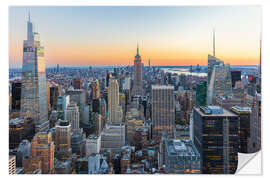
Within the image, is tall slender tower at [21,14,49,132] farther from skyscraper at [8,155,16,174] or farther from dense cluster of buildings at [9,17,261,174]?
skyscraper at [8,155,16,174]

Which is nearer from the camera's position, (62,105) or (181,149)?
(181,149)

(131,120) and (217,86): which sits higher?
(217,86)

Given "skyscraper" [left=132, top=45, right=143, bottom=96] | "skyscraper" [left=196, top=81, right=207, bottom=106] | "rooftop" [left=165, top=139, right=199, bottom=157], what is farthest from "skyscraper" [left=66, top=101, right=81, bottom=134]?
"rooftop" [left=165, top=139, right=199, bottom=157]

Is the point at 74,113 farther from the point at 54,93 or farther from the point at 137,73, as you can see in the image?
the point at 137,73

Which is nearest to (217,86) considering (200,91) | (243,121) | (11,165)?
(200,91)
